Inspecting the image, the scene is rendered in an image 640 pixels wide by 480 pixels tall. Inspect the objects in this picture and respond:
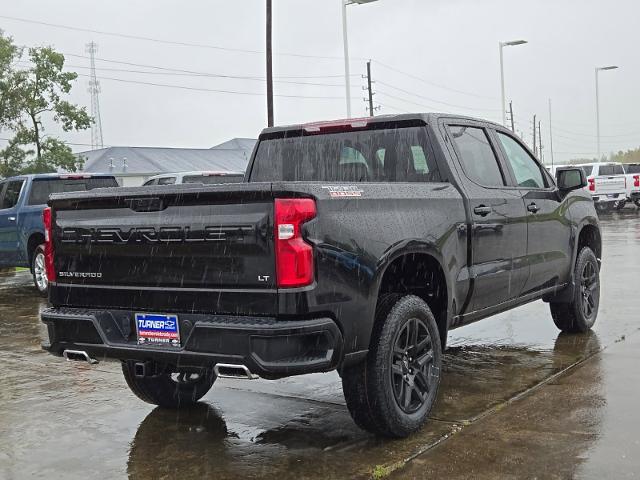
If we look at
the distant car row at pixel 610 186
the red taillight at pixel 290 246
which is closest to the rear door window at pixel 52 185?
the red taillight at pixel 290 246

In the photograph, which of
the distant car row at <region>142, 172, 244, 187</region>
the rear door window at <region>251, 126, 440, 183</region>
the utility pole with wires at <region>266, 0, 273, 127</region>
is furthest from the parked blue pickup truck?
the utility pole with wires at <region>266, 0, 273, 127</region>

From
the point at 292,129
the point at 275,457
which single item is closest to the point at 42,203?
the point at 292,129

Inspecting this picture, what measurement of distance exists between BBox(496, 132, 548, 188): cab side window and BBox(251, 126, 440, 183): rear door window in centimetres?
115

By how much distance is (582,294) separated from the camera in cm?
715

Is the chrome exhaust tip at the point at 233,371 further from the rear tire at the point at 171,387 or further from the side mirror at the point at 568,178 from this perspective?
the side mirror at the point at 568,178

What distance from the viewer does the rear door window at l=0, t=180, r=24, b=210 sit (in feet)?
40.5

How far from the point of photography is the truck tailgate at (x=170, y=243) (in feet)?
12.7

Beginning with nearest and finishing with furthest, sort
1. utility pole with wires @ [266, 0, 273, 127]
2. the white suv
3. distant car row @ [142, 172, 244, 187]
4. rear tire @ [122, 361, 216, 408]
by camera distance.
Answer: rear tire @ [122, 361, 216, 408]
distant car row @ [142, 172, 244, 187]
utility pole with wires @ [266, 0, 273, 127]
the white suv

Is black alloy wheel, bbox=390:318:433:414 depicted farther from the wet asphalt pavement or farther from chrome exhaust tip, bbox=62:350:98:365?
chrome exhaust tip, bbox=62:350:98:365

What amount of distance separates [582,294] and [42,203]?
8235 millimetres

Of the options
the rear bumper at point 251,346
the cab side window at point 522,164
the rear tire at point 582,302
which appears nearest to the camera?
the rear bumper at point 251,346

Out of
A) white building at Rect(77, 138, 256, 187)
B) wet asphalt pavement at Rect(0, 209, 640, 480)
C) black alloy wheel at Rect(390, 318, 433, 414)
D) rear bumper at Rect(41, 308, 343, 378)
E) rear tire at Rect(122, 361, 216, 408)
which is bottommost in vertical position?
wet asphalt pavement at Rect(0, 209, 640, 480)

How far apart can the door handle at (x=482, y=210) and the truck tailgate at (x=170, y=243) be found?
6.41ft

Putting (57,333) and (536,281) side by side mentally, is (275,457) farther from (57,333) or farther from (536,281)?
(536,281)
